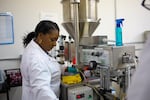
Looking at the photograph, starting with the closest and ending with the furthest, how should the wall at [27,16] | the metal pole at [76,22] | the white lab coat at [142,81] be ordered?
the white lab coat at [142,81] → the metal pole at [76,22] → the wall at [27,16]

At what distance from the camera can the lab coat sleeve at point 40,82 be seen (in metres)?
1.27

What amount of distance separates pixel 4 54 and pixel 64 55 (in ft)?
→ 4.59

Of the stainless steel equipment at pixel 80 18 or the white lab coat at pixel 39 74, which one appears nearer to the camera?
the white lab coat at pixel 39 74

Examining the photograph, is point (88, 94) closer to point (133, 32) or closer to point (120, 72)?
point (120, 72)

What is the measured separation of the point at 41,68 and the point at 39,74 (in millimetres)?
52

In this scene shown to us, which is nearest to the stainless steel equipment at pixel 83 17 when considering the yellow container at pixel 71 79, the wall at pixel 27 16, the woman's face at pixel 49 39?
the woman's face at pixel 49 39

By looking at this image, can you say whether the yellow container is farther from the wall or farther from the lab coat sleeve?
the wall

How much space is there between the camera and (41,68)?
1.34 meters

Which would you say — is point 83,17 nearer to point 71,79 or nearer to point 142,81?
point 71,79

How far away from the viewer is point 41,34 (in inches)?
58.6

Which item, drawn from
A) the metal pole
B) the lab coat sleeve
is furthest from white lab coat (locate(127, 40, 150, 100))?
the metal pole

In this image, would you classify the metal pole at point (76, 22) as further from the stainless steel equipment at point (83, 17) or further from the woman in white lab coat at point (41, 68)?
the woman in white lab coat at point (41, 68)

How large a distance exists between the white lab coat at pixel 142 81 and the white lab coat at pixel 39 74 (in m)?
0.90

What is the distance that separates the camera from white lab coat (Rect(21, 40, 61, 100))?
1.28m
